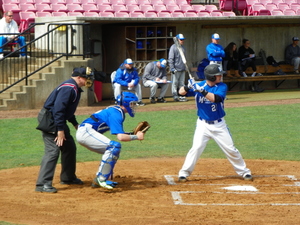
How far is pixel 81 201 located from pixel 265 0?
18301 mm

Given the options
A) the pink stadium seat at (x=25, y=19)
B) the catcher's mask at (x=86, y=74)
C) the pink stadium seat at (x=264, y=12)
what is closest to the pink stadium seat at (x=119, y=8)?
the pink stadium seat at (x=25, y=19)

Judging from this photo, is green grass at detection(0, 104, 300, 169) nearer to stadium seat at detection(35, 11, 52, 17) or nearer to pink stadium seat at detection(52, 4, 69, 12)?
stadium seat at detection(35, 11, 52, 17)

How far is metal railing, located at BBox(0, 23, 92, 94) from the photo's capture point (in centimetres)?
1638

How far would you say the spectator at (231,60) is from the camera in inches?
778

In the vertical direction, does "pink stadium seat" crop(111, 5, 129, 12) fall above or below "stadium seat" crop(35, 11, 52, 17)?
above

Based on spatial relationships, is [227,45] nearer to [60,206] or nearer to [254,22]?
[254,22]

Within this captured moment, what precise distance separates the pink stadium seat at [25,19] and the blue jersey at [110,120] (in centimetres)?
1190

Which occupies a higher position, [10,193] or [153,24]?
[153,24]

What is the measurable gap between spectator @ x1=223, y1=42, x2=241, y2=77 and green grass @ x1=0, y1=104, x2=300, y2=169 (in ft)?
13.8

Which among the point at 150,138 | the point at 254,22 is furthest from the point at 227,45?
the point at 150,138

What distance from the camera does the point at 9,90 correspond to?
1639 cm

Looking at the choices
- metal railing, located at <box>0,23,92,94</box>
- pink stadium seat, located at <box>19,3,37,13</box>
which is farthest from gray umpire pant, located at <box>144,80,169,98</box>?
pink stadium seat, located at <box>19,3,37,13</box>

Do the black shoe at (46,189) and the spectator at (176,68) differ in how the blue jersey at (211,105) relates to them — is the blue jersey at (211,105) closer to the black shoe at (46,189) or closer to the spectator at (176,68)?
the black shoe at (46,189)

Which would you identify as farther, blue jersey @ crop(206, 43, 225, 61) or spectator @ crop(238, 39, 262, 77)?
spectator @ crop(238, 39, 262, 77)
